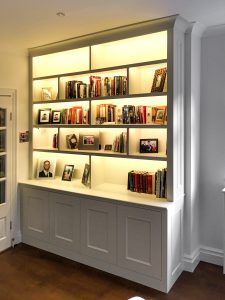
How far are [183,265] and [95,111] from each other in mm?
1948

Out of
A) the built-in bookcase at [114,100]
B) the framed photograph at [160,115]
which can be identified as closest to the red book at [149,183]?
the built-in bookcase at [114,100]

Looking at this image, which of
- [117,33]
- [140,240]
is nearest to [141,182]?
[140,240]

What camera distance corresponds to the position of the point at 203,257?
3254mm

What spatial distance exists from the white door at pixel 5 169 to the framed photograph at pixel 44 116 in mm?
385

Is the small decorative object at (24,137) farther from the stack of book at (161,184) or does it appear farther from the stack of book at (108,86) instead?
the stack of book at (161,184)

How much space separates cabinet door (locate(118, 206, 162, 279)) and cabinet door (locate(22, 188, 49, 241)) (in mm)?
1054

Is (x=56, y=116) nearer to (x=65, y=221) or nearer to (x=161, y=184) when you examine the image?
(x=65, y=221)

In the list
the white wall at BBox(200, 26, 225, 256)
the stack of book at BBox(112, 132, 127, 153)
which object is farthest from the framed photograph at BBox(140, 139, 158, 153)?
the white wall at BBox(200, 26, 225, 256)

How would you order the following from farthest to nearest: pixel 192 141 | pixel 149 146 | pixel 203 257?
pixel 203 257 → pixel 149 146 → pixel 192 141

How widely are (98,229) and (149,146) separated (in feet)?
3.41

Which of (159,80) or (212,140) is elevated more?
(159,80)

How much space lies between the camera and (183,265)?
3068 mm

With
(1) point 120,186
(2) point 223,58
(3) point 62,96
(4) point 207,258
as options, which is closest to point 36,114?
(3) point 62,96

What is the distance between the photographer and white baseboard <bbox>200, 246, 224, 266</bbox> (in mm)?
3155
